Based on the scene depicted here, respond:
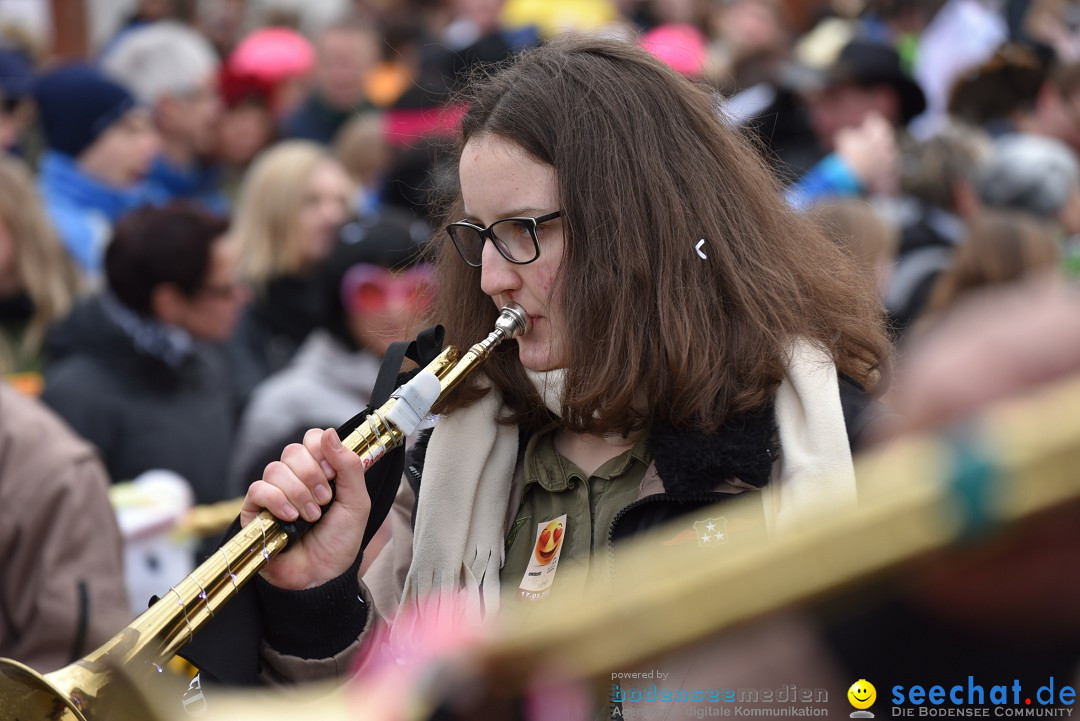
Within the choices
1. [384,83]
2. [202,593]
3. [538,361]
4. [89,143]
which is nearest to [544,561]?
[538,361]

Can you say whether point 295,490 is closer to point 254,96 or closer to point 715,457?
point 715,457

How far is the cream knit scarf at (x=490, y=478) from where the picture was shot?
2.17 meters

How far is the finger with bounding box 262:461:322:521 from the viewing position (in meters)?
2.28

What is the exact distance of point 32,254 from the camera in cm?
537

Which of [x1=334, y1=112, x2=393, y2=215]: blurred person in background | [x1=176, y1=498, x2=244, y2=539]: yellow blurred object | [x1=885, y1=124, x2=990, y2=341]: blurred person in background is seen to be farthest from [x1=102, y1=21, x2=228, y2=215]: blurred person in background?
[x1=885, y1=124, x2=990, y2=341]: blurred person in background

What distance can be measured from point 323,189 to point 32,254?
4.89 feet

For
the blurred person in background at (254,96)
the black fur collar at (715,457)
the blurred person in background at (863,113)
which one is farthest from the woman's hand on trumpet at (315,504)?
the blurred person in background at (254,96)

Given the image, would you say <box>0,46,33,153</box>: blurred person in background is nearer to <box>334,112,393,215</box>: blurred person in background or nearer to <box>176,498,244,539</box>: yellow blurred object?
<box>334,112,393,215</box>: blurred person in background

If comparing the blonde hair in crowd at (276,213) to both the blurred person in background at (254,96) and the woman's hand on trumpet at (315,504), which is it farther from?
the woman's hand on trumpet at (315,504)

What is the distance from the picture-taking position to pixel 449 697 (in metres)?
0.84

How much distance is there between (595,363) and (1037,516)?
150 cm

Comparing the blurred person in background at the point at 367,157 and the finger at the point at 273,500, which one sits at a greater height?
the blurred person in background at the point at 367,157

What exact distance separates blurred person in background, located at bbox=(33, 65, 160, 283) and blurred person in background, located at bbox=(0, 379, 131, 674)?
3.21 m

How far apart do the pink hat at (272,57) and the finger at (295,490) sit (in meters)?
6.88
